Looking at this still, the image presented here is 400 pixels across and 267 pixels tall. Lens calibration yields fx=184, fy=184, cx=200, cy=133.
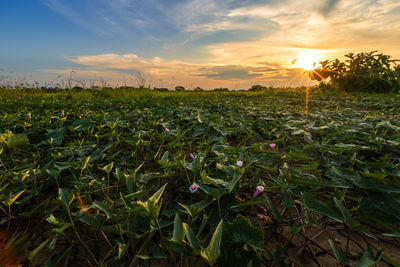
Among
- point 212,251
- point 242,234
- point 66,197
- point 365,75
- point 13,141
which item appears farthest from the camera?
point 365,75

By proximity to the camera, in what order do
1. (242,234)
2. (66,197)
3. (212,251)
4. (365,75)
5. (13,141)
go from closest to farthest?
(212,251) < (242,234) < (66,197) < (13,141) < (365,75)

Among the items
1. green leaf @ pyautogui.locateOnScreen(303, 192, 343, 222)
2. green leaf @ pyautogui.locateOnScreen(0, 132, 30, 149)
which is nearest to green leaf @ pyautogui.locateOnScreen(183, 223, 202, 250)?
green leaf @ pyautogui.locateOnScreen(303, 192, 343, 222)

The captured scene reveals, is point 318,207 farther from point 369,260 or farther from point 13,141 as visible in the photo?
point 13,141

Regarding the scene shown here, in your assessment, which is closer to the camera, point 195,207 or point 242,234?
point 242,234

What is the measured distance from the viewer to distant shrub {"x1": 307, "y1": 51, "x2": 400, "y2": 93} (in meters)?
7.40

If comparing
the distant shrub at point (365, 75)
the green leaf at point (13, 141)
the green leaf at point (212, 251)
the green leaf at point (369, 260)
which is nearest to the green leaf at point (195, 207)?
the green leaf at point (212, 251)

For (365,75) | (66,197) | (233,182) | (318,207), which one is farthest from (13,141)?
(365,75)

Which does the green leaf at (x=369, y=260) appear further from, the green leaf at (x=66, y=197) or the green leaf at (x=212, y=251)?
the green leaf at (x=66, y=197)

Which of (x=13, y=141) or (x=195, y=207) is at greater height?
(x=13, y=141)

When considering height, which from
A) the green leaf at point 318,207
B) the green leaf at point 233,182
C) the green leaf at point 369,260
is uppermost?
the green leaf at point 233,182

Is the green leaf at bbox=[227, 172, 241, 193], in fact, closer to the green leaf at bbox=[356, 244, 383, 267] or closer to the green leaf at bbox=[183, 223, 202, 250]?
the green leaf at bbox=[183, 223, 202, 250]

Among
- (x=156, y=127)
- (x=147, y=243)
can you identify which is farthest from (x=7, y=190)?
(x=156, y=127)

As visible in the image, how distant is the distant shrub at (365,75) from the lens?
7398 mm

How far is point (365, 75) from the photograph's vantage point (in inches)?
306
